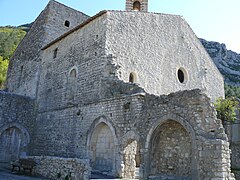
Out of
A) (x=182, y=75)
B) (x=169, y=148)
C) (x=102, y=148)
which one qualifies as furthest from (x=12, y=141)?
(x=182, y=75)

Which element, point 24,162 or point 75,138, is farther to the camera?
point 75,138

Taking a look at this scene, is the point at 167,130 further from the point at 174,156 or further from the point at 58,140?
the point at 58,140

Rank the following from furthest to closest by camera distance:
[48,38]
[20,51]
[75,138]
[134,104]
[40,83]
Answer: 1. [20,51]
2. [48,38]
3. [40,83]
4. [75,138]
5. [134,104]

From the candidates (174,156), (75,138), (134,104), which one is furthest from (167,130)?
(75,138)

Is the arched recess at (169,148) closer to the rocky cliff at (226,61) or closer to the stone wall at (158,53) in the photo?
the stone wall at (158,53)

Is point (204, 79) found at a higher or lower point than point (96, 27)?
lower

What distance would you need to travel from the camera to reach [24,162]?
1035 centimetres

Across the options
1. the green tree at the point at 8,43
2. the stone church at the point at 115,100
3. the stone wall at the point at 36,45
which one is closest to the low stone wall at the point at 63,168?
the stone church at the point at 115,100

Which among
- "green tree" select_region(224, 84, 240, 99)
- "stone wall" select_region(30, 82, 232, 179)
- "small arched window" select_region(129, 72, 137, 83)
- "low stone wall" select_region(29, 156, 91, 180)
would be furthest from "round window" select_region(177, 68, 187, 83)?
"green tree" select_region(224, 84, 240, 99)

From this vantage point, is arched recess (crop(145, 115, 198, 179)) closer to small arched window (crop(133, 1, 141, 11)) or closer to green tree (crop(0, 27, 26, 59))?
small arched window (crop(133, 1, 141, 11))

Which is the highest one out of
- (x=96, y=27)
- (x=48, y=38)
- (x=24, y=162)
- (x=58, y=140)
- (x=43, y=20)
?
(x=43, y=20)

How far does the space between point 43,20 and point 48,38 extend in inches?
66.7

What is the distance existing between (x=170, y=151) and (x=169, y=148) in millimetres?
114

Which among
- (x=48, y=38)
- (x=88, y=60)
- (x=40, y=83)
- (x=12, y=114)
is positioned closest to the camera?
(x=88, y=60)
